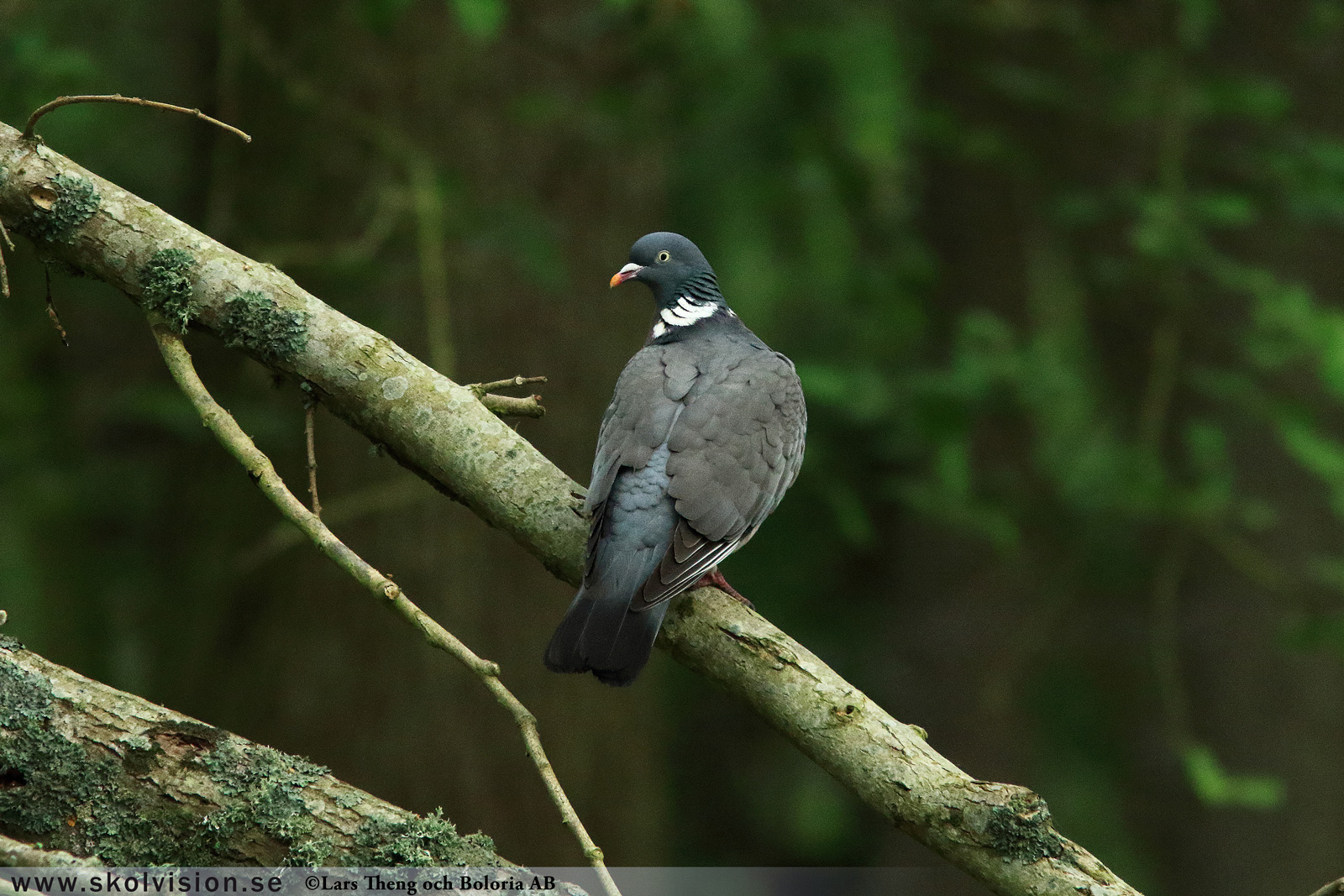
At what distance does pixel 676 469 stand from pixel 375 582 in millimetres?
1073

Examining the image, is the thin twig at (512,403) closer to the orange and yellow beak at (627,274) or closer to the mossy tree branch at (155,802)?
the mossy tree branch at (155,802)

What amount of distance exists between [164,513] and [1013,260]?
4.77 meters

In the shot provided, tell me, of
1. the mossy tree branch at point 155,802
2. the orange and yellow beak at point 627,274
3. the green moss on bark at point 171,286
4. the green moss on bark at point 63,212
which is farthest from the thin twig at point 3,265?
the orange and yellow beak at point 627,274

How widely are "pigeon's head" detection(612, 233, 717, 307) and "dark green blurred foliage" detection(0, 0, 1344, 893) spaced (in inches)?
28.3

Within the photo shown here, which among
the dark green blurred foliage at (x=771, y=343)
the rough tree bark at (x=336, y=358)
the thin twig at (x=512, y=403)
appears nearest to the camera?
the rough tree bark at (x=336, y=358)

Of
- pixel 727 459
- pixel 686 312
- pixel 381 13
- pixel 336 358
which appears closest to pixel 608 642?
pixel 727 459

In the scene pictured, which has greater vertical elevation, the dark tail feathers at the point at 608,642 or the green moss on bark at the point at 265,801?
the dark tail feathers at the point at 608,642

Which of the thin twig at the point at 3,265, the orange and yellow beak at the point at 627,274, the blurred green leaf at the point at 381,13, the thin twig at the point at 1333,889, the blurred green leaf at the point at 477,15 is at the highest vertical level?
the blurred green leaf at the point at 477,15

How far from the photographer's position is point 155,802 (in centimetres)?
224

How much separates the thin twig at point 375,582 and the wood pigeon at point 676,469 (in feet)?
1.31

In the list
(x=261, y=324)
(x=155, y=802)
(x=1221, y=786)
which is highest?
(x=261, y=324)

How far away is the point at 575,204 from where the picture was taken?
5.43 m

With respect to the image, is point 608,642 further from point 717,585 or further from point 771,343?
point 771,343

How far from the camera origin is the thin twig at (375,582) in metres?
2.06
